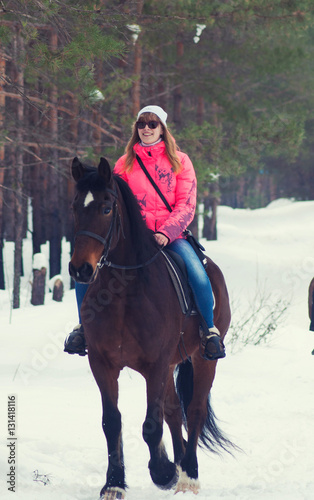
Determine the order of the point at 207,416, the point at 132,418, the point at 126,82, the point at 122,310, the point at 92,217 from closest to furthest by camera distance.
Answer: the point at 92,217 < the point at 122,310 < the point at 207,416 < the point at 132,418 < the point at 126,82

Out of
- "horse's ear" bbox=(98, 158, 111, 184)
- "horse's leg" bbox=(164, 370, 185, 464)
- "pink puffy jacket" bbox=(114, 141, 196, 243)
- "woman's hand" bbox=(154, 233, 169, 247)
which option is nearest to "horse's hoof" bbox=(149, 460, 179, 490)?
"horse's leg" bbox=(164, 370, 185, 464)

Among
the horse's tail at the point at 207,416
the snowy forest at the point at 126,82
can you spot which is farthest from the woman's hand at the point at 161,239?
the snowy forest at the point at 126,82

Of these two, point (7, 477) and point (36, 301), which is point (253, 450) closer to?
point (7, 477)

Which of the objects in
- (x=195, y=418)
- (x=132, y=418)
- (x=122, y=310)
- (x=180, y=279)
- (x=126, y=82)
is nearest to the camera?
(x=122, y=310)

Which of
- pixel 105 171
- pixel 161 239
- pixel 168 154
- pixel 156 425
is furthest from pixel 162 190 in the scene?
pixel 156 425

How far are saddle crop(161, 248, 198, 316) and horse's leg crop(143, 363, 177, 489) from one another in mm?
635

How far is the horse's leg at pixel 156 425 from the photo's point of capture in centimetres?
423

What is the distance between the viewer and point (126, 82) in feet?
41.8

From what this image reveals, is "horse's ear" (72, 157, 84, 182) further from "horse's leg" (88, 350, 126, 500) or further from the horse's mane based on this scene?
"horse's leg" (88, 350, 126, 500)

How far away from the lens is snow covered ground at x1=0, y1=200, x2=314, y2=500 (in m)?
4.71

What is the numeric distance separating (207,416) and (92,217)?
2.57m

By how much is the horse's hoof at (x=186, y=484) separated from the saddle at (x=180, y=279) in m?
1.32

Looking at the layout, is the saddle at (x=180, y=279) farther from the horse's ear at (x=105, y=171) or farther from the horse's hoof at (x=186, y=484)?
the horse's hoof at (x=186, y=484)

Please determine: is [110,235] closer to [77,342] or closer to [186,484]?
[77,342]
